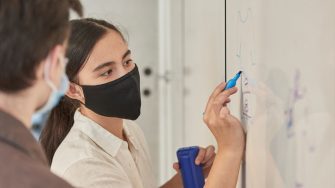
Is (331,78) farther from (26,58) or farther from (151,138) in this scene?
(151,138)

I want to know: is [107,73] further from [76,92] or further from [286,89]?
[286,89]

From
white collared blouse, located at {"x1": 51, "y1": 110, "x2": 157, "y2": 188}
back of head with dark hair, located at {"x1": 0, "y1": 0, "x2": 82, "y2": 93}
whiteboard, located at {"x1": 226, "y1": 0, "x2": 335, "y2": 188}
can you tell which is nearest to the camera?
back of head with dark hair, located at {"x1": 0, "y1": 0, "x2": 82, "y2": 93}

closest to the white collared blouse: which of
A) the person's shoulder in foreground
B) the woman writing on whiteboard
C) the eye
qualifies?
the woman writing on whiteboard

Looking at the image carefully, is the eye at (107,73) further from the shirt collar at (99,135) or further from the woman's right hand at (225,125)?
the woman's right hand at (225,125)

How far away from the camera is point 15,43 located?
542 mm

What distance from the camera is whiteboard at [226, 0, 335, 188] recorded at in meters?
0.64

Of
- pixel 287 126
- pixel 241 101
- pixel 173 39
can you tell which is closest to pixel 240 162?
pixel 241 101

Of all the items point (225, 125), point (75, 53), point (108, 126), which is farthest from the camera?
point (108, 126)

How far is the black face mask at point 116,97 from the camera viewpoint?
111 centimetres

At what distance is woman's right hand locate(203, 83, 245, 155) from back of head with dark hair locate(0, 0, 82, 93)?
481 mm

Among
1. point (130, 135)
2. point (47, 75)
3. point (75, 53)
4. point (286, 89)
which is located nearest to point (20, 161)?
point (47, 75)

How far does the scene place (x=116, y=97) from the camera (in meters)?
1.13

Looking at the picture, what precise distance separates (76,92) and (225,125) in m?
0.41

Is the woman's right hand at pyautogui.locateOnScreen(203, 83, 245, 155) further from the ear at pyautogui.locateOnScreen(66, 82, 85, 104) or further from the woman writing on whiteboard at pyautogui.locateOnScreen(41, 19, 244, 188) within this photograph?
the ear at pyautogui.locateOnScreen(66, 82, 85, 104)
